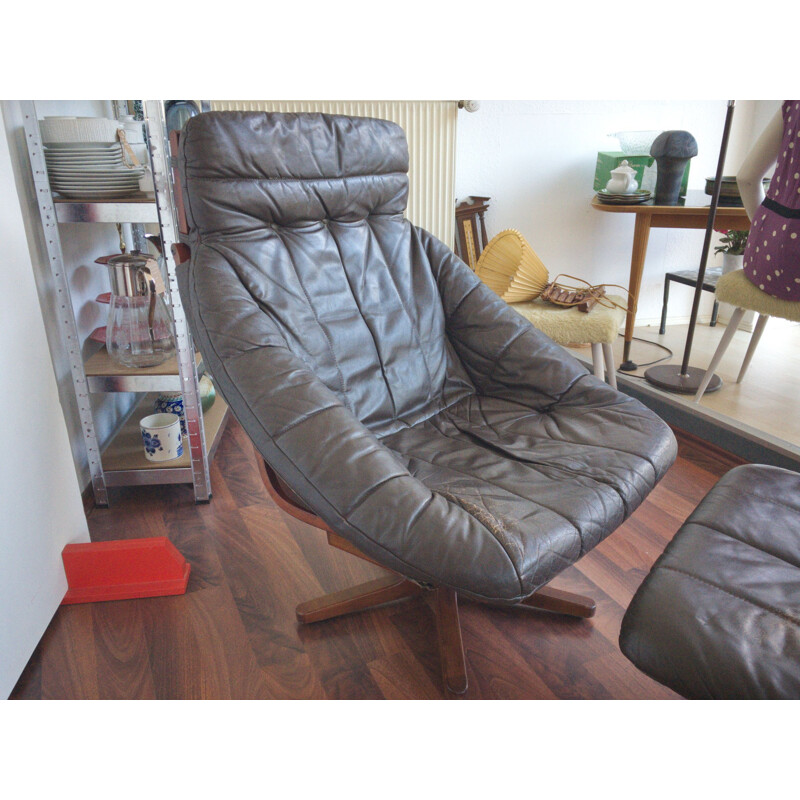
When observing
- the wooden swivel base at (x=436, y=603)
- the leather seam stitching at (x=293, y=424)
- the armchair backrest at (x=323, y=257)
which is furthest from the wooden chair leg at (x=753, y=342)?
the leather seam stitching at (x=293, y=424)

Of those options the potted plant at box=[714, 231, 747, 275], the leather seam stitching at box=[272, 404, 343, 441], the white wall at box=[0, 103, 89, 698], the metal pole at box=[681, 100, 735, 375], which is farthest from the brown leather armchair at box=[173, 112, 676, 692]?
the potted plant at box=[714, 231, 747, 275]

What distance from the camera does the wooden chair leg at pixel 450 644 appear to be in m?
1.32

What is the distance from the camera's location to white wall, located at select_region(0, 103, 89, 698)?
52.5 inches

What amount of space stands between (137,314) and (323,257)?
25.9 inches

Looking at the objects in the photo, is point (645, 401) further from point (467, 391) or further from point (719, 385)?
point (467, 391)

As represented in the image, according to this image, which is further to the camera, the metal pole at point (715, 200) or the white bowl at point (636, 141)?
the white bowl at point (636, 141)

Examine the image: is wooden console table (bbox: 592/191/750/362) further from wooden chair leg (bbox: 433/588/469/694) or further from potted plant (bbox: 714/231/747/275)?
wooden chair leg (bbox: 433/588/469/694)

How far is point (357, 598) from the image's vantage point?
1.53 metres

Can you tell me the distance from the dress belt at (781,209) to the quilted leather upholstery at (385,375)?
2.63 ft

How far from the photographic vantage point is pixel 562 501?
47.1 inches

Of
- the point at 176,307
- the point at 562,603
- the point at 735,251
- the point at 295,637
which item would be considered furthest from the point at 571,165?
the point at 295,637

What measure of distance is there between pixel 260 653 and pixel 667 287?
2679mm

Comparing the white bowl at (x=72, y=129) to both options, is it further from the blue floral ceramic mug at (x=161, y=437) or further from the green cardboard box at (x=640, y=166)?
the green cardboard box at (x=640, y=166)

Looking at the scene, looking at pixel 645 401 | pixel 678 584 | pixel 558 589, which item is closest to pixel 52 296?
pixel 558 589
